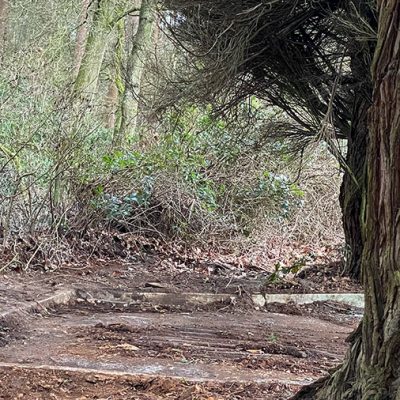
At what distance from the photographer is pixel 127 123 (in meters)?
12.1

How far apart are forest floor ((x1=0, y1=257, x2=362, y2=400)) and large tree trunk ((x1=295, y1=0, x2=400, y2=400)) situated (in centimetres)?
93

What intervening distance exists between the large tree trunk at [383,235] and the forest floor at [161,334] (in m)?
0.93

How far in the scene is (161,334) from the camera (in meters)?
4.75

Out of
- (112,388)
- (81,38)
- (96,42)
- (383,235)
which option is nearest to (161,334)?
(112,388)

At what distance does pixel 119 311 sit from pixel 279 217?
616 centimetres

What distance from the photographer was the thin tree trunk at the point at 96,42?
1162 cm

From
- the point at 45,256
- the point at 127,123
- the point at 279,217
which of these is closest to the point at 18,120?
the point at 45,256

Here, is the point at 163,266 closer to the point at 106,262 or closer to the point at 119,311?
the point at 106,262

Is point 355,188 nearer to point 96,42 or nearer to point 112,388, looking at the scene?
point 112,388

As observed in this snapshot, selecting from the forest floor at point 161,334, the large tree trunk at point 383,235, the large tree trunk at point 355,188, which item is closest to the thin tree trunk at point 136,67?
the forest floor at point 161,334

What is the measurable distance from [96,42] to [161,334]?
339 inches

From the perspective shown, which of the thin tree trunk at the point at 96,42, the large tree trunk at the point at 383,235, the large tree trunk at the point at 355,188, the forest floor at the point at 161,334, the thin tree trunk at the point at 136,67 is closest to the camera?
the large tree trunk at the point at 383,235

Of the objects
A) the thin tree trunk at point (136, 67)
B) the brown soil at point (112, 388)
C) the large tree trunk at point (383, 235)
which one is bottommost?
the brown soil at point (112, 388)

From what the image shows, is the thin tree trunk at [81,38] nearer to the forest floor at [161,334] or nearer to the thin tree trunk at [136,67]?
the thin tree trunk at [136,67]
